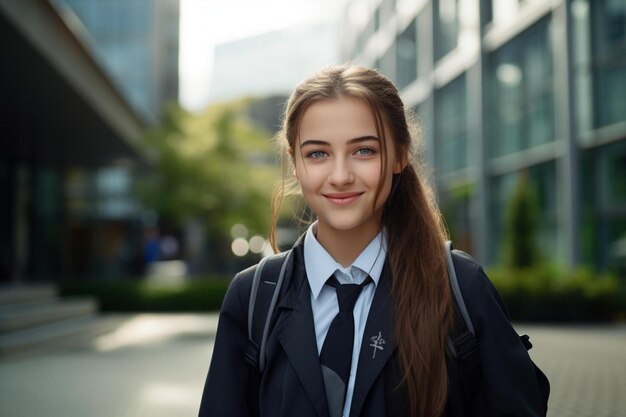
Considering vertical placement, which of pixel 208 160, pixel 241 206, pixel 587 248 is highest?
pixel 208 160

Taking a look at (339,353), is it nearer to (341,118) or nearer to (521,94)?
(341,118)

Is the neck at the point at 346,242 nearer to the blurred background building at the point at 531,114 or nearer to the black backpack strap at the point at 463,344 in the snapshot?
the black backpack strap at the point at 463,344

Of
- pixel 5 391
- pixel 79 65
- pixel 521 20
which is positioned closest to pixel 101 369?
pixel 5 391

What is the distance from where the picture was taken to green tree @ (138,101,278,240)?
2061 cm

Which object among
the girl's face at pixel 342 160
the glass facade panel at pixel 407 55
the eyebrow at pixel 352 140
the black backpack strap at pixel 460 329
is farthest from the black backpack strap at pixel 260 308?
the glass facade panel at pixel 407 55

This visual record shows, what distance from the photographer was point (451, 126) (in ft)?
93.4

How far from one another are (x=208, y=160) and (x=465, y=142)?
10975 millimetres

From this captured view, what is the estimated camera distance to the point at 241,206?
68.2 feet

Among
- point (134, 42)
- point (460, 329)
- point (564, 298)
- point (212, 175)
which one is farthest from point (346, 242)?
point (134, 42)

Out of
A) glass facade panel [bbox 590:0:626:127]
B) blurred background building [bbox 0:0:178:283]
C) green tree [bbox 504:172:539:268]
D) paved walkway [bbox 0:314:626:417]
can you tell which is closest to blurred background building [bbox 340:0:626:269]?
glass facade panel [bbox 590:0:626:127]

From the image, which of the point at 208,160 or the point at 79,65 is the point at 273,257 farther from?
the point at 208,160

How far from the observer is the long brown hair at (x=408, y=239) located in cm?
187

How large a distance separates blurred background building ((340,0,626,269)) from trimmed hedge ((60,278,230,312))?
7209mm

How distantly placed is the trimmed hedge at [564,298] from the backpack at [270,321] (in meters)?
13.4
